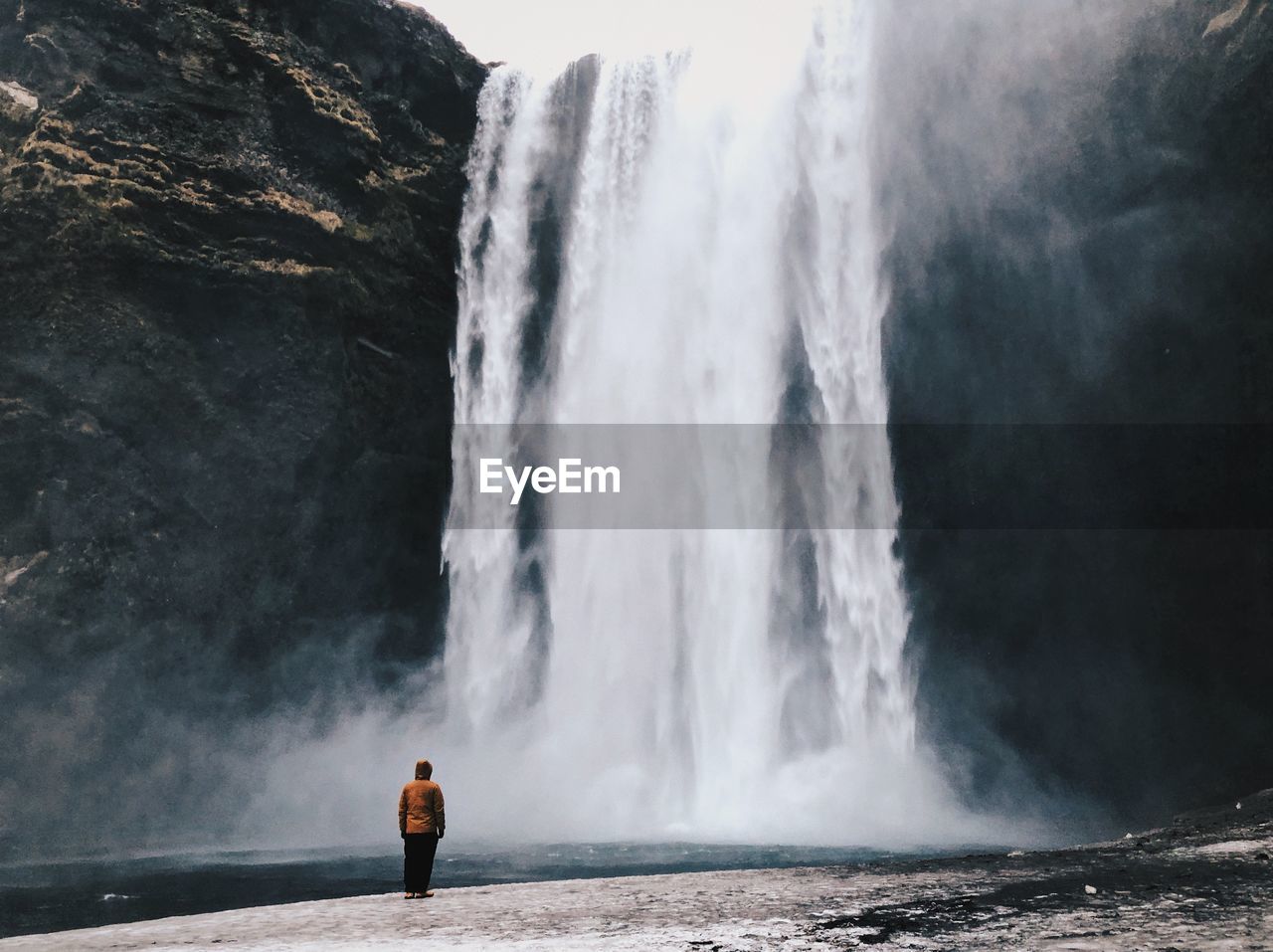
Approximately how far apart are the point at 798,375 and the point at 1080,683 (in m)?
9.86

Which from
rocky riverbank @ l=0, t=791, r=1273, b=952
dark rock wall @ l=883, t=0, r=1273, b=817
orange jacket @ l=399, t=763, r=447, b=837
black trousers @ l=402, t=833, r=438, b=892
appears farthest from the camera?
dark rock wall @ l=883, t=0, r=1273, b=817

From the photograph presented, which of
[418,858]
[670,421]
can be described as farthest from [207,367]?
[418,858]

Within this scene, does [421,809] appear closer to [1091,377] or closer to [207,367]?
[207,367]

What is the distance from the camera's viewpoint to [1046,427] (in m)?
25.3

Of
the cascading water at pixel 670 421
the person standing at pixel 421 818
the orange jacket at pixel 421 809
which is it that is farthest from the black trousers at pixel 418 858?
the cascading water at pixel 670 421

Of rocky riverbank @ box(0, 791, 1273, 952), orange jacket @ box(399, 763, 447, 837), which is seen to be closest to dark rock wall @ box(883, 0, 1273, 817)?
rocky riverbank @ box(0, 791, 1273, 952)

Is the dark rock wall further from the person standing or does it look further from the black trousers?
the person standing

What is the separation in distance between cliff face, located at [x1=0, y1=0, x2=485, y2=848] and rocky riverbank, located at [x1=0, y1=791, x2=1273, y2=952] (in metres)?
16.0

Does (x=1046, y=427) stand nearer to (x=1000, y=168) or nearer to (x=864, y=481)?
(x=864, y=481)

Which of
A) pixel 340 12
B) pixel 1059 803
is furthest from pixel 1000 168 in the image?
pixel 340 12

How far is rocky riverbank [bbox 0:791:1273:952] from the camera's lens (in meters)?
6.92

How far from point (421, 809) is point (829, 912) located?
11.7 ft

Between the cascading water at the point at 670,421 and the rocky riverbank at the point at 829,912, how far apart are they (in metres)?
11.8

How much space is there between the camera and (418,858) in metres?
9.48
